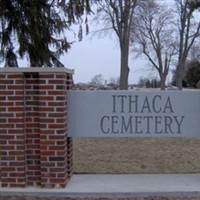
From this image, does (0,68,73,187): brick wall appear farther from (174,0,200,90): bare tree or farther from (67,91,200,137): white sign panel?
(174,0,200,90): bare tree

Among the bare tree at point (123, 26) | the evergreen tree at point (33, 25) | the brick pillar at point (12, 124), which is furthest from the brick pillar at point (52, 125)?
the bare tree at point (123, 26)

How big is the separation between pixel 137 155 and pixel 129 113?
3.58 metres

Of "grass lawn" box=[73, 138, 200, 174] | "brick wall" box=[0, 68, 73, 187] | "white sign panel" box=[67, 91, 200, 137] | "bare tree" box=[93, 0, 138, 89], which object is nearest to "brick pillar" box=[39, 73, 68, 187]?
"brick wall" box=[0, 68, 73, 187]

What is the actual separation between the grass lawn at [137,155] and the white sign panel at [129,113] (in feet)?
4.79

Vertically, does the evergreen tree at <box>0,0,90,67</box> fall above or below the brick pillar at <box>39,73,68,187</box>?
above

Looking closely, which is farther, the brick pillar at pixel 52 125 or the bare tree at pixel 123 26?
the bare tree at pixel 123 26

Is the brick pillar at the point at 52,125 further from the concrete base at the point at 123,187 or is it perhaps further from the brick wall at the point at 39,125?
the concrete base at the point at 123,187

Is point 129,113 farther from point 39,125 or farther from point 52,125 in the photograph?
point 39,125

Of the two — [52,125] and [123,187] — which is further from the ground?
[52,125]

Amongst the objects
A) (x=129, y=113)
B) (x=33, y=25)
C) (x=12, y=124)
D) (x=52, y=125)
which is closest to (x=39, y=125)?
(x=52, y=125)

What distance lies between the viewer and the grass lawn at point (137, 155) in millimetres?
8539

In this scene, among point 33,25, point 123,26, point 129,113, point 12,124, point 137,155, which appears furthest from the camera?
point 123,26

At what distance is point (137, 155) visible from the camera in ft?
33.7

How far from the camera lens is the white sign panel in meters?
6.87
